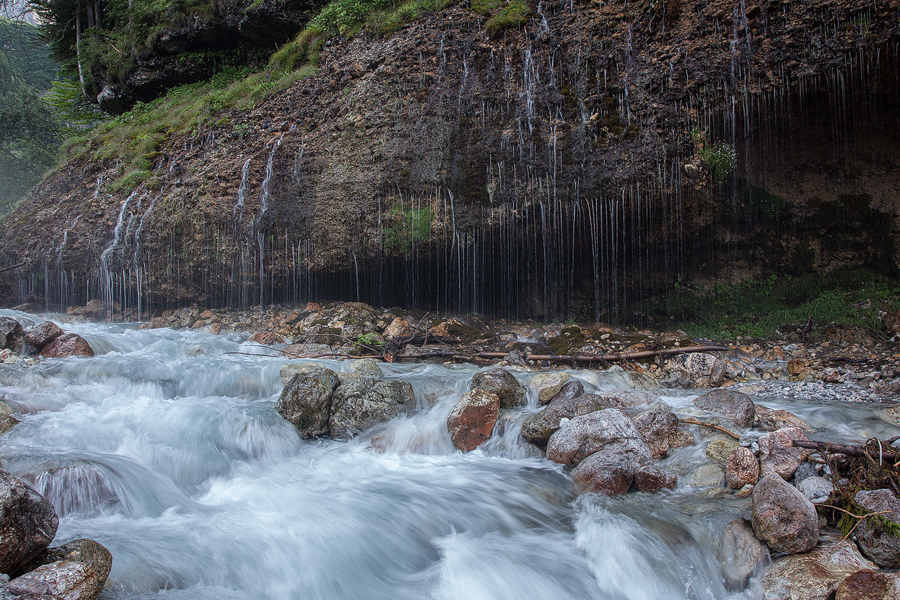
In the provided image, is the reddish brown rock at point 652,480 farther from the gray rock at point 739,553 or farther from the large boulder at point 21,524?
the large boulder at point 21,524

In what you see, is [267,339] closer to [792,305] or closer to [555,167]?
[555,167]

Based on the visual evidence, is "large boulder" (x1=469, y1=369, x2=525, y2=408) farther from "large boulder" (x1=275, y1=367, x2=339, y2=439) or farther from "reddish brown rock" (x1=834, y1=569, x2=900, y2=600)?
"reddish brown rock" (x1=834, y1=569, x2=900, y2=600)

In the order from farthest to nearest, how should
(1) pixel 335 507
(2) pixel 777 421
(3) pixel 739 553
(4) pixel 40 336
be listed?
(4) pixel 40 336
(2) pixel 777 421
(1) pixel 335 507
(3) pixel 739 553

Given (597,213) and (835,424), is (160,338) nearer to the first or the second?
(597,213)

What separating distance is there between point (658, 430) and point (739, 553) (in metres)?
1.57

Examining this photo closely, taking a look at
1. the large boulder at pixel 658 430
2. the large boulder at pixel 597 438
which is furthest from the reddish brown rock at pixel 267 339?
the large boulder at pixel 658 430

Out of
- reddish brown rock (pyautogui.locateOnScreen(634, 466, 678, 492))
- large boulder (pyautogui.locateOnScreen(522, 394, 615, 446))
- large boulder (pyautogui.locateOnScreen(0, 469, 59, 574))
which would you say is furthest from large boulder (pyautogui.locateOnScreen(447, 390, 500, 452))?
large boulder (pyautogui.locateOnScreen(0, 469, 59, 574))

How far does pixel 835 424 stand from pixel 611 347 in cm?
334

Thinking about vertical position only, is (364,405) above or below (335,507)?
above

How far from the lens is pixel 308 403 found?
5387 mm

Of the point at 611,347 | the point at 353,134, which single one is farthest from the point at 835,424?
the point at 353,134

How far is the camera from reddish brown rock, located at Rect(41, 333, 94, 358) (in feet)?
24.3

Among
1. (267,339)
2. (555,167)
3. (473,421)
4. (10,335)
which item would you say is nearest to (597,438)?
(473,421)

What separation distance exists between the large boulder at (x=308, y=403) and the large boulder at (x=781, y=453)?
14.9 ft
